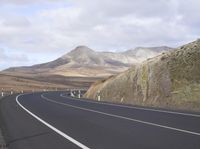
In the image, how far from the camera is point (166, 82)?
41.0 m

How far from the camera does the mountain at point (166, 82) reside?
37781 mm

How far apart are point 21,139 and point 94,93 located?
4216cm

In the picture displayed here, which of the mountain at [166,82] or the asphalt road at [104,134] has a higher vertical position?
the mountain at [166,82]

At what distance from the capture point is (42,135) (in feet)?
55.7

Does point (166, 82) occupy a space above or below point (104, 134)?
above

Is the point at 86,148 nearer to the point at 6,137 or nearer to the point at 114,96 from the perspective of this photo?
the point at 6,137

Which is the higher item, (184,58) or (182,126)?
(184,58)

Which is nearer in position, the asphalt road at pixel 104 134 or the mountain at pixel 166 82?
the asphalt road at pixel 104 134

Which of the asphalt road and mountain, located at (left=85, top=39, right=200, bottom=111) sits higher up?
mountain, located at (left=85, top=39, right=200, bottom=111)

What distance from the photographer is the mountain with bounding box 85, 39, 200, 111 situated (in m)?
37.8

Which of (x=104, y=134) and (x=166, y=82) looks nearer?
(x=104, y=134)

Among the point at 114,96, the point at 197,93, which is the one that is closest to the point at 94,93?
the point at 114,96

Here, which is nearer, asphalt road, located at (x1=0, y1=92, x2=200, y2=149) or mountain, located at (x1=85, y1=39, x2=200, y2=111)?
asphalt road, located at (x1=0, y1=92, x2=200, y2=149)

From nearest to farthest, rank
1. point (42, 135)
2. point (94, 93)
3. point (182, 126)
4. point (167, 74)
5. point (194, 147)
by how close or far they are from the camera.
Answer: point (194, 147) < point (42, 135) < point (182, 126) < point (167, 74) < point (94, 93)
